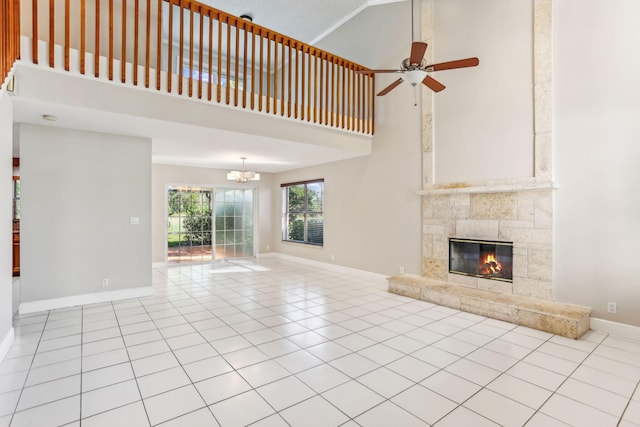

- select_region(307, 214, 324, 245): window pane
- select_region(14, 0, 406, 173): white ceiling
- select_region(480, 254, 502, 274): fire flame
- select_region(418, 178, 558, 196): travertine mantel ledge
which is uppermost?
select_region(14, 0, 406, 173): white ceiling

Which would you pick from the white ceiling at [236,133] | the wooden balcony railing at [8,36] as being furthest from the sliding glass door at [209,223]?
the wooden balcony railing at [8,36]

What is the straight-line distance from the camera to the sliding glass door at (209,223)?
7793mm

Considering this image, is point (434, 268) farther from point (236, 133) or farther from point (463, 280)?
point (236, 133)

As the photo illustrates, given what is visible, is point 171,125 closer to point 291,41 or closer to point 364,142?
point 291,41

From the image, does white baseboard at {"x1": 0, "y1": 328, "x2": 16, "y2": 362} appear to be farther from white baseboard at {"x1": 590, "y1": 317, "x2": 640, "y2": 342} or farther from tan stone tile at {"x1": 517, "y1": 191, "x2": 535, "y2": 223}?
white baseboard at {"x1": 590, "y1": 317, "x2": 640, "y2": 342}

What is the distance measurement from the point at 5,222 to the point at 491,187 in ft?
18.1

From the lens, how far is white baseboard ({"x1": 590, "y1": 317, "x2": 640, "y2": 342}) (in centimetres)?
334

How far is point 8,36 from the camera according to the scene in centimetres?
276

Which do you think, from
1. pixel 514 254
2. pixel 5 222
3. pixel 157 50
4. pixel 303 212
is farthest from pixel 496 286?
pixel 5 222

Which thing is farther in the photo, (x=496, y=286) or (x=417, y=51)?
(x=496, y=286)

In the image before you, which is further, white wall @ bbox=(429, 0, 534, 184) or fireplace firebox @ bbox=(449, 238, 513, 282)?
fireplace firebox @ bbox=(449, 238, 513, 282)

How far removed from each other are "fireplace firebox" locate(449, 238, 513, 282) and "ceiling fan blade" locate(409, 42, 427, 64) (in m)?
2.75

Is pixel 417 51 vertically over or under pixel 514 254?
over

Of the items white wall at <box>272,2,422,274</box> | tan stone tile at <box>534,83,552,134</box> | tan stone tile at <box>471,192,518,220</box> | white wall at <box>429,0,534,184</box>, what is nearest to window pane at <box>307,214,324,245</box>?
white wall at <box>272,2,422,274</box>
